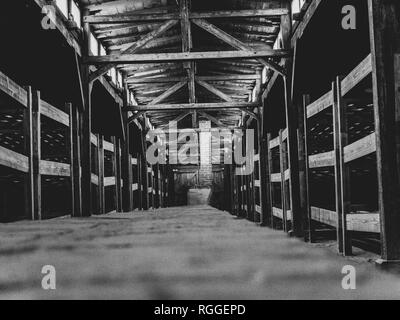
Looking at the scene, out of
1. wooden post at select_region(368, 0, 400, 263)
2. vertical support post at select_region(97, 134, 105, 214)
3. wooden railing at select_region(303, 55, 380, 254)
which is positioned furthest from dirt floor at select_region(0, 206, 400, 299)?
vertical support post at select_region(97, 134, 105, 214)

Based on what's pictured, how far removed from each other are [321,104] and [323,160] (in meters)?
0.70

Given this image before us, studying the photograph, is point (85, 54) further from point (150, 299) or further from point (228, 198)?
point (228, 198)

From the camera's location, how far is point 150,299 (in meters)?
1.44

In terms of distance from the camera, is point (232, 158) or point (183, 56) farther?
point (232, 158)

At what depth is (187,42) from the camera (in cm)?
923

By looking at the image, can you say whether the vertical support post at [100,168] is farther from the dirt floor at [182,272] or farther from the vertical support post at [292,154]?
the dirt floor at [182,272]

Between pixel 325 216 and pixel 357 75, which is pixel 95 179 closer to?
pixel 325 216

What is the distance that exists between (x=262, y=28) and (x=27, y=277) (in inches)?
397

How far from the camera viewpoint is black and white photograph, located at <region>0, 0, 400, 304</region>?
Result: 1698mm

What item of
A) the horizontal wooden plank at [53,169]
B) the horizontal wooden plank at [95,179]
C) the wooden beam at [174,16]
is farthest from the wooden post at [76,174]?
the wooden beam at [174,16]

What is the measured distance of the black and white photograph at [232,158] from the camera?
5.57 feet

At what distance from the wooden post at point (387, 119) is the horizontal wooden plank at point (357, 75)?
17.0 inches

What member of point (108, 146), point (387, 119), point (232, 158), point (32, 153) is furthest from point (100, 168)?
point (232, 158)
